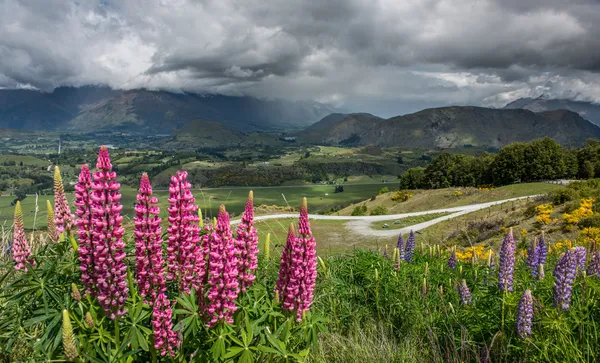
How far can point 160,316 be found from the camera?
408 centimetres

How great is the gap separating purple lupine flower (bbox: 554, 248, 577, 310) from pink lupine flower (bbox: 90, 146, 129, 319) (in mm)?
6081

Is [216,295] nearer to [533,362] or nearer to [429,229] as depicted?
[533,362]

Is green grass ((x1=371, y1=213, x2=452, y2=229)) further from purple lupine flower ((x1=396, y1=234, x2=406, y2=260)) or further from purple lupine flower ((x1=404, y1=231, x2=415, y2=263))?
purple lupine flower ((x1=396, y1=234, x2=406, y2=260))

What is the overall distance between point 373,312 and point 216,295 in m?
4.50

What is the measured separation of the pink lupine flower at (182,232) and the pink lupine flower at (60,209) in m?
1.81

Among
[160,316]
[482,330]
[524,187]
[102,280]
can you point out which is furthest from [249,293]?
[524,187]

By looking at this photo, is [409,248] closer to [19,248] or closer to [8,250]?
[19,248]

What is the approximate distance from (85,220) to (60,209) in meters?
1.44

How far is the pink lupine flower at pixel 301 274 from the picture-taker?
188 inches

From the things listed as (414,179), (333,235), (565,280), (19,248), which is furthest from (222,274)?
(414,179)

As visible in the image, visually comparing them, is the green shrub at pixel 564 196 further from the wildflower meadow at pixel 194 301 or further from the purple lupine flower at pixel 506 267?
the purple lupine flower at pixel 506 267

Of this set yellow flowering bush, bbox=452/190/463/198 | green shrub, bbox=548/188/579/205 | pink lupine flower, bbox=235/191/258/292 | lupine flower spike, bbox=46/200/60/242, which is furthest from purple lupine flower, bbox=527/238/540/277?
yellow flowering bush, bbox=452/190/463/198

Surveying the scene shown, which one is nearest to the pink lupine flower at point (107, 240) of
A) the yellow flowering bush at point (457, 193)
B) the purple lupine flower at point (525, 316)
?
the purple lupine flower at point (525, 316)

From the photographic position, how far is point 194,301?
13.6 ft
